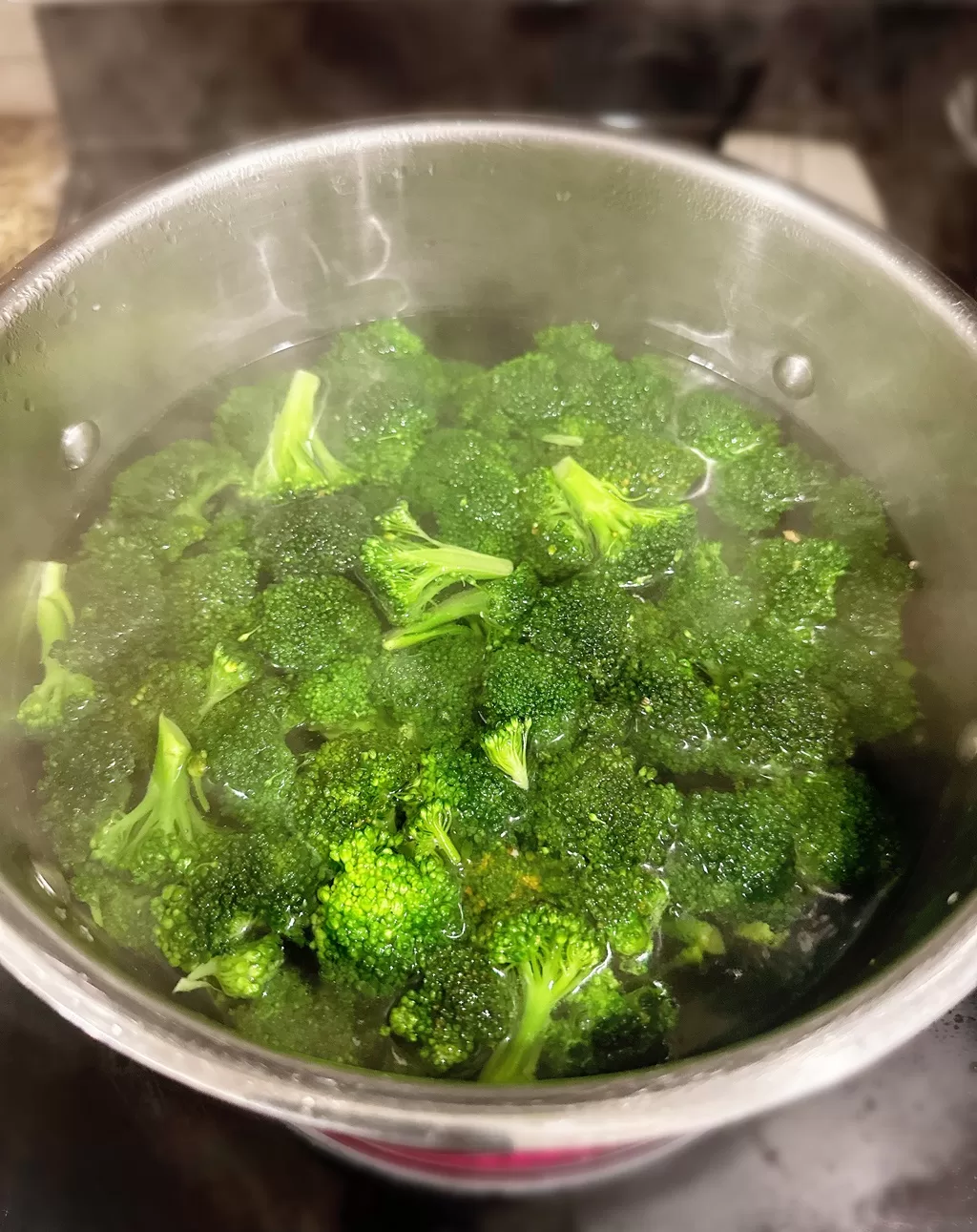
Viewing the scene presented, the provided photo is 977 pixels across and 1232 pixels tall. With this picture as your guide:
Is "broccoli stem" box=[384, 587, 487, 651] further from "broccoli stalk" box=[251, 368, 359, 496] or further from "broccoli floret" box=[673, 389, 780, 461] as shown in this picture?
"broccoli floret" box=[673, 389, 780, 461]

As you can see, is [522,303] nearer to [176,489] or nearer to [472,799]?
[176,489]

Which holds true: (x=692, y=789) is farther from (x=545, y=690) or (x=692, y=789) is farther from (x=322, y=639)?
(x=322, y=639)

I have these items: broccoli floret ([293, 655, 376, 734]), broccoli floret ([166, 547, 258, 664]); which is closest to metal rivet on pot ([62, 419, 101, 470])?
broccoli floret ([166, 547, 258, 664])

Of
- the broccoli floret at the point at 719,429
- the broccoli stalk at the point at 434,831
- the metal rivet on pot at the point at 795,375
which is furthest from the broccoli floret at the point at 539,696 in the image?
the metal rivet on pot at the point at 795,375

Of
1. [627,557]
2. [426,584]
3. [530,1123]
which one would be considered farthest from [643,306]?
[530,1123]

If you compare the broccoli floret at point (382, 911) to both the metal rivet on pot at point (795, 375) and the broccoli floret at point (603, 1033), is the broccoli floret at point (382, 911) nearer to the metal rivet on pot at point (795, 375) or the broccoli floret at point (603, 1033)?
the broccoli floret at point (603, 1033)

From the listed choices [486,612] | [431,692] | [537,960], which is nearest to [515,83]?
[486,612]
